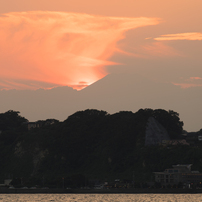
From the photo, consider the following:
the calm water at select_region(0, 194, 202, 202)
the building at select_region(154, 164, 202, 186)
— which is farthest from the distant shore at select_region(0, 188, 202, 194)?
the calm water at select_region(0, 194, 202, 202)

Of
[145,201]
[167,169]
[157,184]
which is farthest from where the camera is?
[167,169]

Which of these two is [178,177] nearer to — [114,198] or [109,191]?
[109,191]

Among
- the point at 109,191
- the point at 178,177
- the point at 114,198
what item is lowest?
the point at 114,198

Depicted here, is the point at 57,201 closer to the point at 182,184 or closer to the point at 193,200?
the point at 193,200

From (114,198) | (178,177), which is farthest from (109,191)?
(114,198)

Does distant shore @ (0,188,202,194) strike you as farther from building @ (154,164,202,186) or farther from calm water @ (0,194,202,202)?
calm water @ (0,194,202,202)

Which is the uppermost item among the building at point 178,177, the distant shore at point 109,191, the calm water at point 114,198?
the building at point 178,177

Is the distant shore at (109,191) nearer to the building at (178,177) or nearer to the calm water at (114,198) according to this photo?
the building at (178,177)

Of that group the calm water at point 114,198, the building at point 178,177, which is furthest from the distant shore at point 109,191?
the calm water at point 114,198

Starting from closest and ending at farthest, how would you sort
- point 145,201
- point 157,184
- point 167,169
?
point 145,201, point 157,184, point 167,169

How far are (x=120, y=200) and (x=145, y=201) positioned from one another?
27.1 ft

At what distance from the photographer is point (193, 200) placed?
485 feet

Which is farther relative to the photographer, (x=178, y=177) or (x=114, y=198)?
(x=178, y=177)

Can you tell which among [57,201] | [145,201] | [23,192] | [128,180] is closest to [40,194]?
[23,192]
